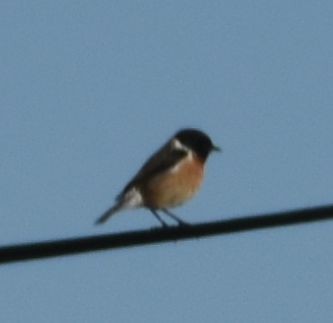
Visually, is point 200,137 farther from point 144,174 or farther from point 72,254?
point 72,254

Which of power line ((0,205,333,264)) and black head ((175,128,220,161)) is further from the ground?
power line ((0,205,333,264))

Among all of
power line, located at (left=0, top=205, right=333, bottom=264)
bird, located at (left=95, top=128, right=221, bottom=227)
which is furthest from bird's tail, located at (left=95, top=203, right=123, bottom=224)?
power line, located at (left=0, top=205, right=333, bottom=264)

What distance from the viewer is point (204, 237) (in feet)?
22.6

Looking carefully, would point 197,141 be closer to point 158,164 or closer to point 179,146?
point 179,146

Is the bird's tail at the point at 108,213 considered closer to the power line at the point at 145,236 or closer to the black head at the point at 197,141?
the black head at the point at 197,141

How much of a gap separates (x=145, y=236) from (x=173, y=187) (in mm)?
5863

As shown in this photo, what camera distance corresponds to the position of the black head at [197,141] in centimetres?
1359

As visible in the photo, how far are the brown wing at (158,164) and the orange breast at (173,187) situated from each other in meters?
0.06

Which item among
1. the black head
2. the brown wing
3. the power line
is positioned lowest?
the black head

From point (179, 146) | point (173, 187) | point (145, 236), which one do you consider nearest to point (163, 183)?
point (173, 187)

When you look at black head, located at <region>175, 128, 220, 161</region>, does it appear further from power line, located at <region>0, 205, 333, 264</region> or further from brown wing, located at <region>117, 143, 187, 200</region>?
power line, located at <region>0, 205, 333, 264</region>

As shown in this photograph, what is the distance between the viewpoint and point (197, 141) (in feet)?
45.4

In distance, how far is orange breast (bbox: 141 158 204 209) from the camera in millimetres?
12367

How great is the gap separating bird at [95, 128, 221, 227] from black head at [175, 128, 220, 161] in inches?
9.8
